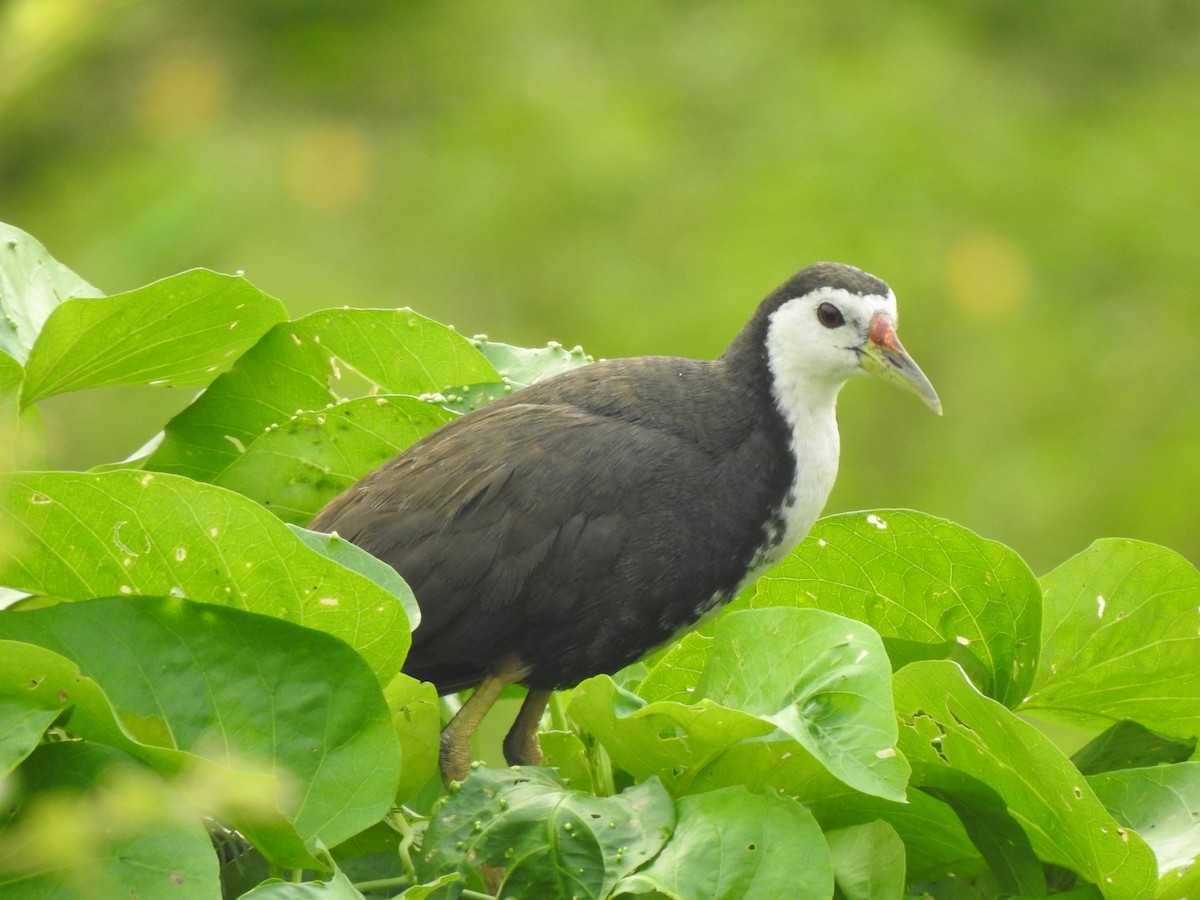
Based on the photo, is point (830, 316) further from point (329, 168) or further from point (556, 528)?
point (329, 168)

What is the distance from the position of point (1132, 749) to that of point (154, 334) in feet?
2.32

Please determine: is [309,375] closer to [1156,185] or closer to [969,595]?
[969,595]

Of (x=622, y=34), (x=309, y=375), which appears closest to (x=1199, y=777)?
(x=309, y=375)

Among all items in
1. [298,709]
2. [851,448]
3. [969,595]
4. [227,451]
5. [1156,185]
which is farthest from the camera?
[1156,185]

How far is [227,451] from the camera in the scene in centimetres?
121

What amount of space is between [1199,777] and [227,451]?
71 centimetres

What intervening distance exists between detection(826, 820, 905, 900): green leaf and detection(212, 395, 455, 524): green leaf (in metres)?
0.50

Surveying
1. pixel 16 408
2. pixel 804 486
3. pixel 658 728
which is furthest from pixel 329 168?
pixel 658 728

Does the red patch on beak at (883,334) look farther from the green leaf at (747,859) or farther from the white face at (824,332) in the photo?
the green leaf at (747,859)

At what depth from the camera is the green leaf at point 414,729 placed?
888 millimetres

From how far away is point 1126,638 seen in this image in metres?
1.04

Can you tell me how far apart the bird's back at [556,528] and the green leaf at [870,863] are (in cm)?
58

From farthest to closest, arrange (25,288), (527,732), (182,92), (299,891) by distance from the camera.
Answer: (182,92), (527,732), (25,288), (299,891)

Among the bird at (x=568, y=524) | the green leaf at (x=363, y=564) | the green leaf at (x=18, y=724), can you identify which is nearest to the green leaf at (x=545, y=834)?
the green leaf at (x=363, y=564)
